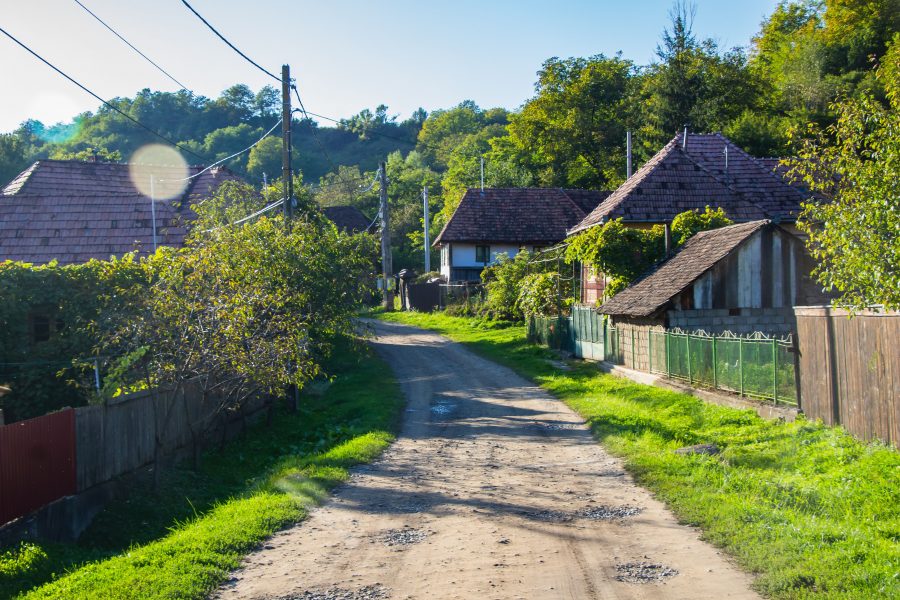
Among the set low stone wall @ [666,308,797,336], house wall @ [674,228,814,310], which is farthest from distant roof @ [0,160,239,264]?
house wall @ [674,228,814,310]

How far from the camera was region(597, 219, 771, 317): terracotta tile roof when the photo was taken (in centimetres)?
2081

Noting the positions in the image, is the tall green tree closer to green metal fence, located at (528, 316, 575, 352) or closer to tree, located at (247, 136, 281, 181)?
green metal fence, located at (528, 316, 575, 352)

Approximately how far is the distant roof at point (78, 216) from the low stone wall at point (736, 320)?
17539 mm

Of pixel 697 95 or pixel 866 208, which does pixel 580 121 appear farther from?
pixel 866 208

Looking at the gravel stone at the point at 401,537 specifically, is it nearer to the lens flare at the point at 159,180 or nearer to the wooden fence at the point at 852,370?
the wooden fence at the point at 852,370

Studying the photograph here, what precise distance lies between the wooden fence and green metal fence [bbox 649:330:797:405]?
570mm

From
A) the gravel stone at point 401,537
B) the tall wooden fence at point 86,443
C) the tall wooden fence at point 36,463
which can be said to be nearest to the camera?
the gravel stone at point 401,537

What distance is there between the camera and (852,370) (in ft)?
39.2

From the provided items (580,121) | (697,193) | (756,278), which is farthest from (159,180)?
(580,121)

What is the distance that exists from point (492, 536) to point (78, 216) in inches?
1088

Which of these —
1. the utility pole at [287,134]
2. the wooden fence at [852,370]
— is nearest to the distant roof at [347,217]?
the utility pole at [287,134]

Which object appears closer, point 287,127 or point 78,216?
point 287,127

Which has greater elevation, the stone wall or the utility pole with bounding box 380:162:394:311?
the utility pole with bounding box 380:162:394:311

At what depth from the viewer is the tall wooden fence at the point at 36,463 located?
10.7 m
